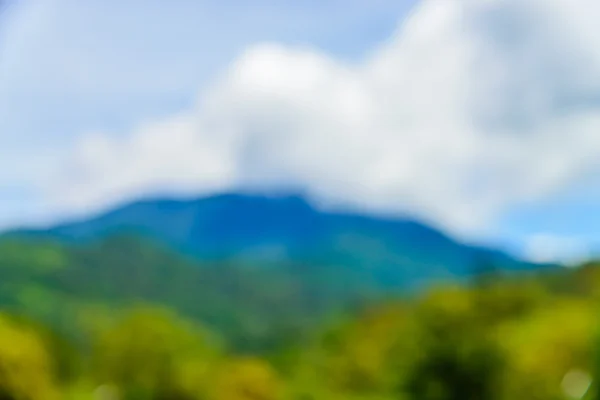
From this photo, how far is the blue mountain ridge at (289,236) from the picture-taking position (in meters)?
2.38

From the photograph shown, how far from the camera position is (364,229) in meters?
2.47

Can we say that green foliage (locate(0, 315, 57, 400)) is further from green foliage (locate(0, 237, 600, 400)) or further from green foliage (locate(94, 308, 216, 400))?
green foliage (locate(94, 308, 216, 400))

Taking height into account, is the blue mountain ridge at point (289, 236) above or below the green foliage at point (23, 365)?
above

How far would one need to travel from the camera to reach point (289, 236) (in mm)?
2572

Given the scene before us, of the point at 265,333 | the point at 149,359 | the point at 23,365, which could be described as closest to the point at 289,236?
the point at 265,333

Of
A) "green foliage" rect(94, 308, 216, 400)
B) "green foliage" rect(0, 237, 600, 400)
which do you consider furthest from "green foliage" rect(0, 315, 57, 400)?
"green foliage" rect(94, 308, 216, 400)

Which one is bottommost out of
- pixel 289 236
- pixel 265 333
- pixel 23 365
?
pixel 23 365

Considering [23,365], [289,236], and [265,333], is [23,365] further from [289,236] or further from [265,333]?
[289,236]

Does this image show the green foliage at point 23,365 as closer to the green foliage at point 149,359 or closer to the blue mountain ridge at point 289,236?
the green foliage at point 149,359

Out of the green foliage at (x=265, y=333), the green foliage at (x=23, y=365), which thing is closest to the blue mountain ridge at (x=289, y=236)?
the green foliage at (x=265, y=333)

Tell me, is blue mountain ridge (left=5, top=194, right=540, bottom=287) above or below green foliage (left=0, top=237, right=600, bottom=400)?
above

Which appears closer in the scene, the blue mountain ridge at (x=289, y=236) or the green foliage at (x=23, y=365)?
the green foliage at (x=23, y=365)

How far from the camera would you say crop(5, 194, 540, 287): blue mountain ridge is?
2.38m

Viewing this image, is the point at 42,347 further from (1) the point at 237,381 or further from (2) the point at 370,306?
(2) the point at 370,306
